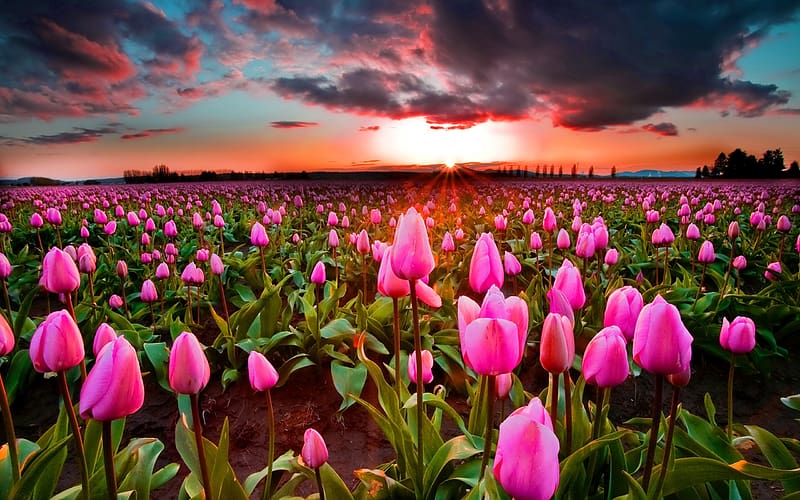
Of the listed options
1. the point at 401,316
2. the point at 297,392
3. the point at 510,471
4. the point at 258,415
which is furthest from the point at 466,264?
the point at 510,471

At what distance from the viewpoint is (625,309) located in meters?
1.61

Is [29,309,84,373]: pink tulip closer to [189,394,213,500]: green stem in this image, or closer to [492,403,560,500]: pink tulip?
[189,394,213,500]: green stem

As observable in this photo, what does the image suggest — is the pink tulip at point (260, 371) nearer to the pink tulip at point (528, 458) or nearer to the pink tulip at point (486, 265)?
the pink tulip at point (486, 265)

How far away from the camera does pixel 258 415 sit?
3.22 metres

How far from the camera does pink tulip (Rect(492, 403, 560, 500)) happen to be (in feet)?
3.18

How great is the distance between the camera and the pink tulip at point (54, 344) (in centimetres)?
135

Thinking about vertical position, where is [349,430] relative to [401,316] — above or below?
below

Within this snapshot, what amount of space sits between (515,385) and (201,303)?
357 cm

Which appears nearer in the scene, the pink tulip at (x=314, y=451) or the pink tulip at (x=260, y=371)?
the pink tulip at (x=314, y=451)

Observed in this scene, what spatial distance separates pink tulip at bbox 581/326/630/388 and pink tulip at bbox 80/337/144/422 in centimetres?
126

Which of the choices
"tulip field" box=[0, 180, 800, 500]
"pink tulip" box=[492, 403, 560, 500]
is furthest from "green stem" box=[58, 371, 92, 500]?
"pink tulip" box=[492, 403, 560, 500]

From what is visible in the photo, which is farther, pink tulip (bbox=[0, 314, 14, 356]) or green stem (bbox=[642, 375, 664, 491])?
pink tulip (bbox=[0, 314, 14, 356])

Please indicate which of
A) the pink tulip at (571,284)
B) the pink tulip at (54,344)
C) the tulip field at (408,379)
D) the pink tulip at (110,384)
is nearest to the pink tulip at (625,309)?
the tulip field at (408,379)

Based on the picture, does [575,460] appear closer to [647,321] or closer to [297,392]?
[647,321]
